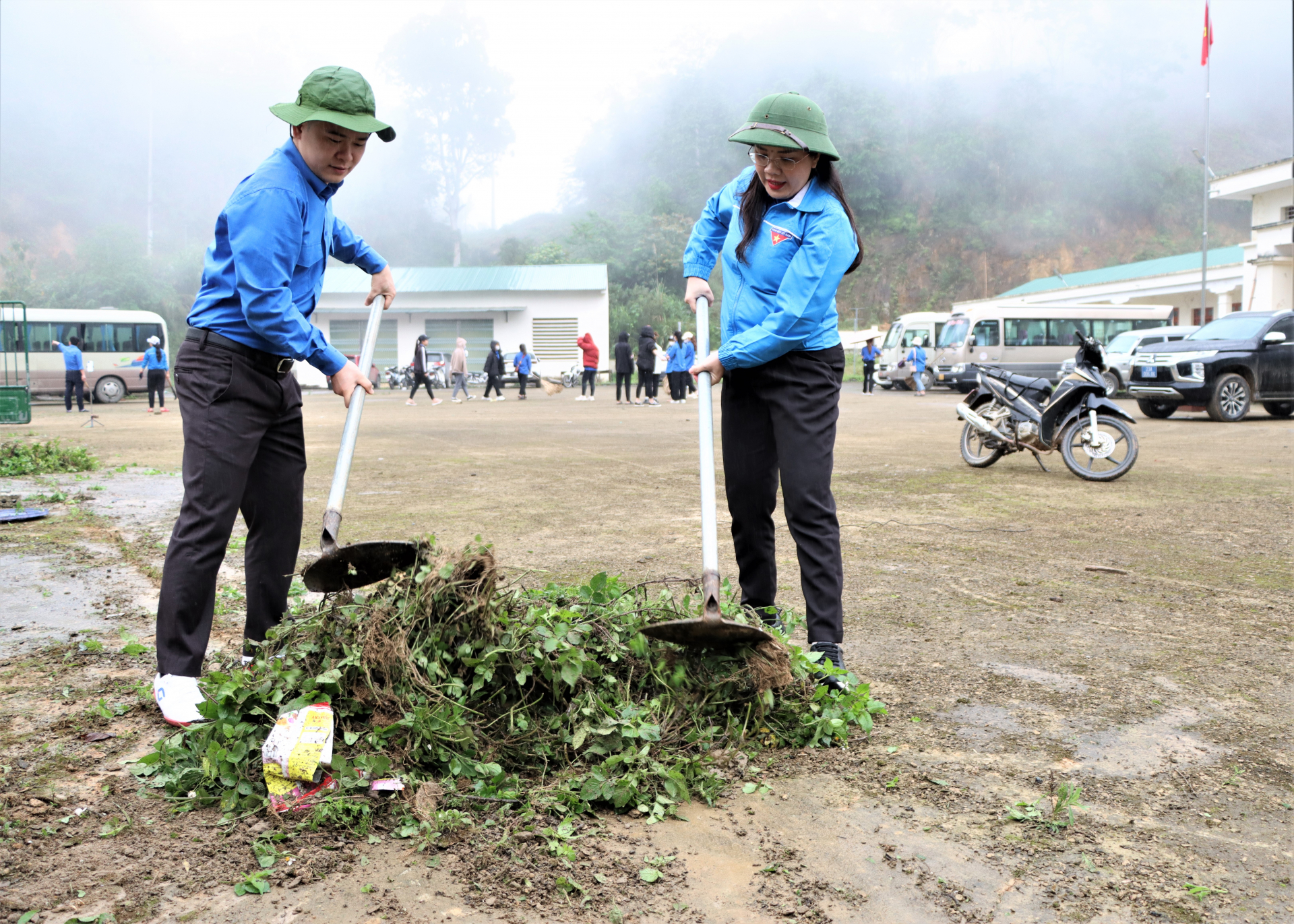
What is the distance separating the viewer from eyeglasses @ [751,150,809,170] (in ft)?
10.2

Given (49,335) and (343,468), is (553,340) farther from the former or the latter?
(343,468)

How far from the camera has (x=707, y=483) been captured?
2.98 metres

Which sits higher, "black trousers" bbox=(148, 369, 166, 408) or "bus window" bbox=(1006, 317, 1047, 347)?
"bus window" bbox=(1006, 317, 1047, 347)

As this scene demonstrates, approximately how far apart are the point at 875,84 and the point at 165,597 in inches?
4043

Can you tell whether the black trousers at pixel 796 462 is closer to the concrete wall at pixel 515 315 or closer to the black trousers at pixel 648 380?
the black trousers at pixel 648 380

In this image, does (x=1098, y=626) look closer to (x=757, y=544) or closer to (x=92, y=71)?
(x=757, y=544)

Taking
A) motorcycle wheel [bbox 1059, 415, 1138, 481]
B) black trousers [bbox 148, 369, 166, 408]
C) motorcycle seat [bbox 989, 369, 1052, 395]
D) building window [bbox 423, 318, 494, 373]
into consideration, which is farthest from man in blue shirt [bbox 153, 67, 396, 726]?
building window [bbox 423, 318, 494, 373]

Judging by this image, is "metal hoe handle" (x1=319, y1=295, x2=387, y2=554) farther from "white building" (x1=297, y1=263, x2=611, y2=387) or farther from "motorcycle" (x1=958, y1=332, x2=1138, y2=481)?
"white building" (x1=297, y1=263, x2=611, y2=387)

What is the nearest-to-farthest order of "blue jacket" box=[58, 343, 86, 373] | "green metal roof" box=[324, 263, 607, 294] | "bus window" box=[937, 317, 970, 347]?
"blue jacket" box=[58, 343, 86, 373] < "bus window" box=[937, 317, 970, 347] < "green metal roof" box=[324, 263, 607, 294]

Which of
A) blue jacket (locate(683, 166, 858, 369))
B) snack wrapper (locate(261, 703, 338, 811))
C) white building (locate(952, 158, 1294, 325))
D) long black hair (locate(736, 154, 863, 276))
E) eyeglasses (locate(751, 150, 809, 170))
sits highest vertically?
white building (locate(952, 158, 1294, 325))

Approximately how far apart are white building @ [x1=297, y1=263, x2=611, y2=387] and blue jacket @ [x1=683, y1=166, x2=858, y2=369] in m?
34.8

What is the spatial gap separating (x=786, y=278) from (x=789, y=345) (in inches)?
8.1

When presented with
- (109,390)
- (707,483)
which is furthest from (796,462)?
(109,390)

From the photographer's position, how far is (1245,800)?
2.42 metres
